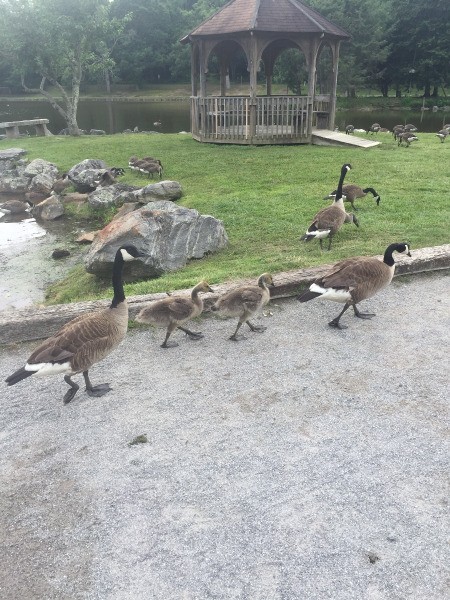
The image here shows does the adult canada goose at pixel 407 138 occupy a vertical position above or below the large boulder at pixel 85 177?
above

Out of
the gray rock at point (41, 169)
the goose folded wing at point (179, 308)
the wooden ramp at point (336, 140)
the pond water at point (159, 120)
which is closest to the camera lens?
the goose folded wing at point (179, 308)

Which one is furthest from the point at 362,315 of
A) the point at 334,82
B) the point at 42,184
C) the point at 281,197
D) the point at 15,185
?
the point at 334,82

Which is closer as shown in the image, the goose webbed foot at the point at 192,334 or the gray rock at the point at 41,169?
the goose webbed foot at the point at 192,334

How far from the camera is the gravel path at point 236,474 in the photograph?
3.52 metres

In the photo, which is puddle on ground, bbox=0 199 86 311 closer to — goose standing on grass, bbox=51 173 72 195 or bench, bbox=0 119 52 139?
goose standing on grass, bbox=51 173 72 195

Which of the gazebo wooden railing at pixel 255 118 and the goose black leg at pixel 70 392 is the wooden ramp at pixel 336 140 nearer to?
the gazebo wooden railing at pixel 255 118

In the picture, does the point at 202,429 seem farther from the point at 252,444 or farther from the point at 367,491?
the point at 367,491

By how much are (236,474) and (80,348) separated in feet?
7.24

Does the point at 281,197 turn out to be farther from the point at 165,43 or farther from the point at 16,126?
the point at 165,43

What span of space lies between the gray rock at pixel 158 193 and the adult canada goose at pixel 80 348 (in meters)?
9.28

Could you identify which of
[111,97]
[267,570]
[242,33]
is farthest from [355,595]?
[111,97]

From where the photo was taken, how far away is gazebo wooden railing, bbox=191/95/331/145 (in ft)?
73.2

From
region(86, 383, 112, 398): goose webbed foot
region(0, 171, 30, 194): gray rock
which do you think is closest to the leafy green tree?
region(0, 171, 30, 194): gray rock

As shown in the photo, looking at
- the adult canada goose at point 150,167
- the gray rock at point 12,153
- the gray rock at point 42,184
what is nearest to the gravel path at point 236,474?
the adult canada goose at point 150,167
